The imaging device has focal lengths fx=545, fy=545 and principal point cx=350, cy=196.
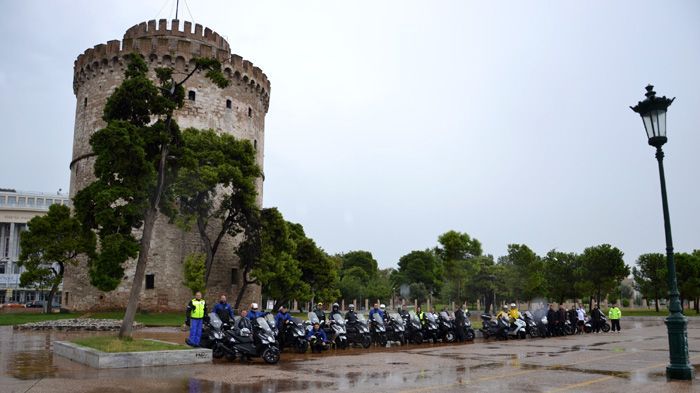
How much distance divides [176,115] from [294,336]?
2615 centimetres

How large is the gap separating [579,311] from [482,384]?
1894 centimetres

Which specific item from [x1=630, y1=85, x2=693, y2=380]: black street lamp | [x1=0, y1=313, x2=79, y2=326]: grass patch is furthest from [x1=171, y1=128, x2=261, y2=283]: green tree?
[x1=630, y1=85, x2=693, y2=380]: black street lamp

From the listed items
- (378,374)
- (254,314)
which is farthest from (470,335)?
(378,374)

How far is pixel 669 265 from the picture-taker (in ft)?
32.8

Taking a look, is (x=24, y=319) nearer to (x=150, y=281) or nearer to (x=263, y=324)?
(x=150, y=281)

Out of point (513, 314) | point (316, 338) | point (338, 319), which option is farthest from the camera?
point (513, 314)

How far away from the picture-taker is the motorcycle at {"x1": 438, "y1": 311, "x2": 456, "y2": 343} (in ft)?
65.2

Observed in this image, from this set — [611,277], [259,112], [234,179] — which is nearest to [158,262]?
[234,179]

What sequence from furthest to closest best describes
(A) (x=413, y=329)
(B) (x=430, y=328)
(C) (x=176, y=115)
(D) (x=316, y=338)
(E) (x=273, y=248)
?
(C) (x=176, y=115) → (E) (x=273, y=248) → (B) (x=430, y=328) → (A) (x=413, y=329) → (D) (x=316, y=338)

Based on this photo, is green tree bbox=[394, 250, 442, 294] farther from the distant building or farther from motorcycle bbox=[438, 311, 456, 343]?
motorcycle bbox=[438, 311, 456, 343]

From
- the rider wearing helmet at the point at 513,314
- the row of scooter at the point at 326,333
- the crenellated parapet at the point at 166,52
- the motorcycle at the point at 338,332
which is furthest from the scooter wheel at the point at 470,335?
the crenellated parapet at the point at 166,52

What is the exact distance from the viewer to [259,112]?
4322 cm

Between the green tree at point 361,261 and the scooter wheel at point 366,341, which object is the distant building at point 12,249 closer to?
the green tree at point 361,261

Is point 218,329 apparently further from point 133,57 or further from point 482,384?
point 133,57
